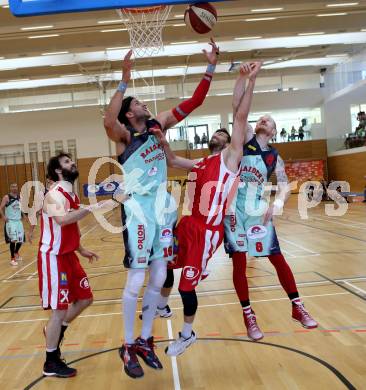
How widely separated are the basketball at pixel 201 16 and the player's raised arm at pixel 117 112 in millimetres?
801

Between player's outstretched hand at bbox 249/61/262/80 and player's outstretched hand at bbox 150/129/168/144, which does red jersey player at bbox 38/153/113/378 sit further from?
player's outstretched hand at bbox 249/61/262/80

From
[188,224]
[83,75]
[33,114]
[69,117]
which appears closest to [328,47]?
[83,75]

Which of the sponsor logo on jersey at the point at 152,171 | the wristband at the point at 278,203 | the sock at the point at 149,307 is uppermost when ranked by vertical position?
the sponsor logo on jersey at the point at 152,171

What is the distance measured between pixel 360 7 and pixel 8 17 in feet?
36.4

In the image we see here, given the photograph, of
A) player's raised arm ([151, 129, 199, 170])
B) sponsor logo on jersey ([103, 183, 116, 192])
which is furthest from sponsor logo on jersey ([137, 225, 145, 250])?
sponsor logo on jersey ([103, 183, 116, 192])

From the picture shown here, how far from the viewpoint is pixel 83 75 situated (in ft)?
83.9

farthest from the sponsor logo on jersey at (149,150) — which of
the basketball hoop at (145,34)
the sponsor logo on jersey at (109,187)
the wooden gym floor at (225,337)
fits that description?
the sponsor logo on jersey at (109,187)

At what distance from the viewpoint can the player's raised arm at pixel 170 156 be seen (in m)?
4.03

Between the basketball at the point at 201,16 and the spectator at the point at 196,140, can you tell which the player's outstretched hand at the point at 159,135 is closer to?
the basketball at the point at 201,16

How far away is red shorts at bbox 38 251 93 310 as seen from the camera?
4.30 meters

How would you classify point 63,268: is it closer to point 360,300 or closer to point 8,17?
point 360,300

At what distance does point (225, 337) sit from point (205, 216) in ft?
5.22

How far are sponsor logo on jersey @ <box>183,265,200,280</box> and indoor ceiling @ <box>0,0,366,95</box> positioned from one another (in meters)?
11.5

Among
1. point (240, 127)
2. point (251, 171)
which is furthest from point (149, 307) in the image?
point (240, 127)
